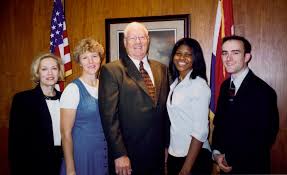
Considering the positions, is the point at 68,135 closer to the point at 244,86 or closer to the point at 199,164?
the point at 199,164

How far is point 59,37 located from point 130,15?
3.13 feet

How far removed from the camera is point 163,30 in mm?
3344

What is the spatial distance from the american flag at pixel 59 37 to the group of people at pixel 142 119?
1.09 m

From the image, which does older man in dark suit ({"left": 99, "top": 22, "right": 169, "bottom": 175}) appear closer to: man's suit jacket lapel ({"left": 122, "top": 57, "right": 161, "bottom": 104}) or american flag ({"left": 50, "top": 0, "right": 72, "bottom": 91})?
man's suit jacket lapel ({"left": 122, "top": 57, "right": 161, "bottom": 104})

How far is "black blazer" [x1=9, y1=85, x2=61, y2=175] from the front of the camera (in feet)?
7.60

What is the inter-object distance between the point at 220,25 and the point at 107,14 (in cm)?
141

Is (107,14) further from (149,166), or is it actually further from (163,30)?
(149,166)

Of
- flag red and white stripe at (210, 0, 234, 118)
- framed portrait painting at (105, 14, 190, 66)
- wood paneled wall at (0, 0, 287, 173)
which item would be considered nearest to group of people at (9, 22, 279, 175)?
flag red and white stripe at (210, 0, 234, 118)

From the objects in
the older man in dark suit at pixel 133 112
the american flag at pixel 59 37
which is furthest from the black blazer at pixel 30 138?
the american flag at pixel 59 37

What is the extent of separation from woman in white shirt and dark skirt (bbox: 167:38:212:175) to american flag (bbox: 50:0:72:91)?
175 centimetres

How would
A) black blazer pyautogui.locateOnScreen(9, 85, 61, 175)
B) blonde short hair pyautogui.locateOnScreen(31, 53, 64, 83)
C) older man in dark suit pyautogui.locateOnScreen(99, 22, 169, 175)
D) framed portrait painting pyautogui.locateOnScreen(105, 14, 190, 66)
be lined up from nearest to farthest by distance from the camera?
older man in dark suit pyautogui.locateOnScreen(99, 22, 169, 175) → black blazer pyautogui.locateOnScreen(9, 85, 61, 175) → blonde short hair pyautogui.locateOnScreen(31, 53, 64, 83) → framed portrait painting pyautogui.locateOnScreen(105, 14, 190, 66)

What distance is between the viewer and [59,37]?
355cm

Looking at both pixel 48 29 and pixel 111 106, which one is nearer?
pixel 111 106

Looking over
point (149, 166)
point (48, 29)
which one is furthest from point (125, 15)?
point (149, 166)
